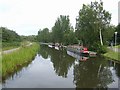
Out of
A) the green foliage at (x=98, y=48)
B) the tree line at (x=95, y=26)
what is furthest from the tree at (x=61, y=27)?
the green foliage at (x=98, y=48)

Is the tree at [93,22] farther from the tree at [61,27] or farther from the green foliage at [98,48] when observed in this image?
the tree at [61,27]

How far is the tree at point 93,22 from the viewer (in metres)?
67.3

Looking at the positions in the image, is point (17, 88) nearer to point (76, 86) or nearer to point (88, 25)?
point (76, 86)

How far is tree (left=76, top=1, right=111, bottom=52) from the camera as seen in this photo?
67256 millimetres

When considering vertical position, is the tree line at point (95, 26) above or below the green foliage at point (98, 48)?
above

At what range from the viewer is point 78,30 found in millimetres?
73438

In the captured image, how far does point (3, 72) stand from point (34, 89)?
5474mm

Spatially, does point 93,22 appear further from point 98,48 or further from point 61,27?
point 61,27

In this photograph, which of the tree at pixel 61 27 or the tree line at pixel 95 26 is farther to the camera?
the tree at pixel 61 27

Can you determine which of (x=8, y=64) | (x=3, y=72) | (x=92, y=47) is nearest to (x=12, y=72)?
(x=8, y=64)

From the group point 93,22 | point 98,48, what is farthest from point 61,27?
point 98,48

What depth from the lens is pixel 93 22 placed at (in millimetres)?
67688

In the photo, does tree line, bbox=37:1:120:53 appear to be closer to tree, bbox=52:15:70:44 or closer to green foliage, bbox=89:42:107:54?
green foliage, bbox=89:42:107:54

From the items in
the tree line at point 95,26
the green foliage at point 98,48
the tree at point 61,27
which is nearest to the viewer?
the green foliage at point 98,48
